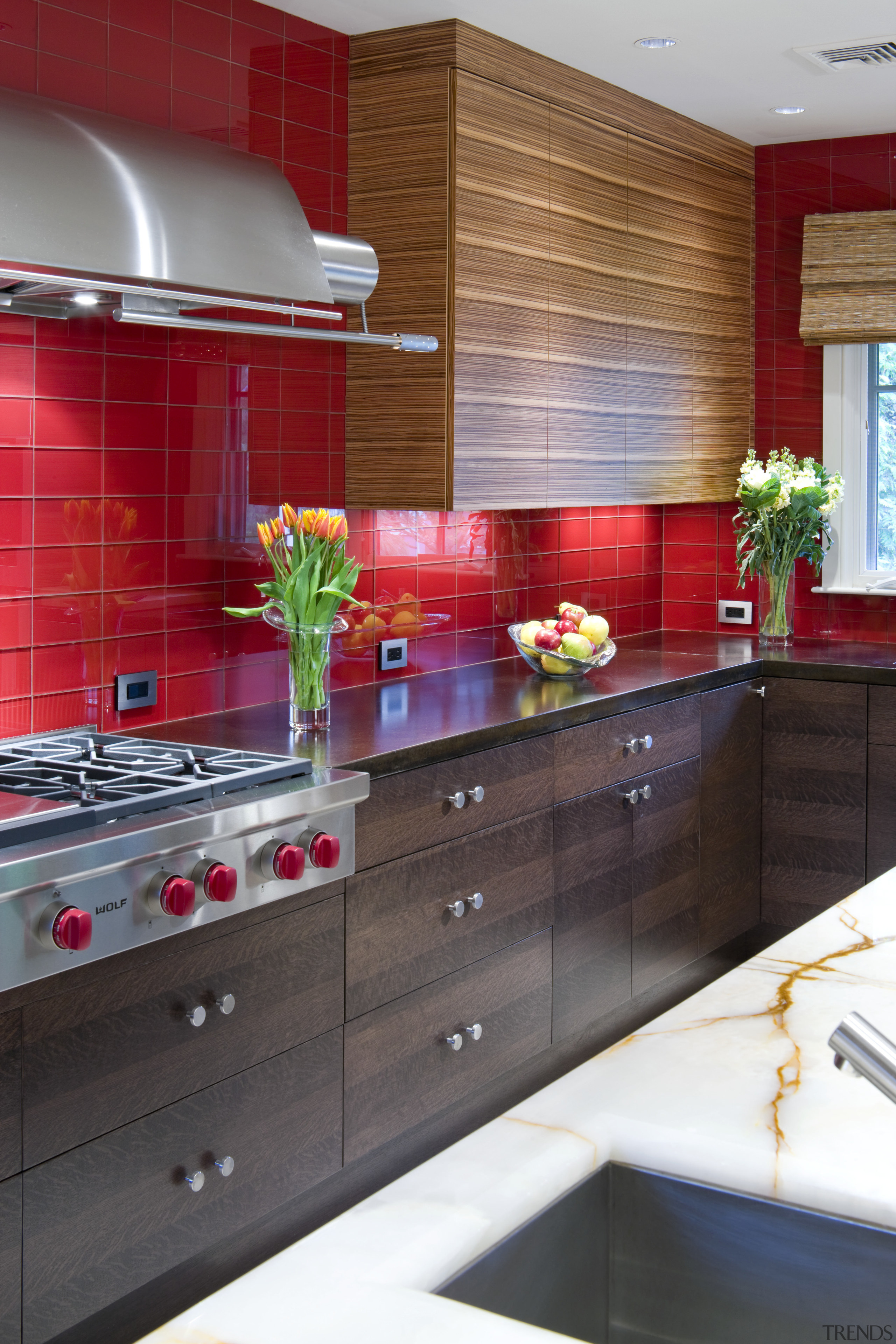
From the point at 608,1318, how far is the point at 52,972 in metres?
1.04

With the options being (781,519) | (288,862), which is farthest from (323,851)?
(781,519)

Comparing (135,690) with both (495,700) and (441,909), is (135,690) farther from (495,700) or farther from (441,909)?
(495,700)

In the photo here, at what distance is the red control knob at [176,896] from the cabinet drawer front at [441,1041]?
0.65 m

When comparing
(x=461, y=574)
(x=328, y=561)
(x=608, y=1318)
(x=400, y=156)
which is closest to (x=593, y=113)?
(x=400, y=156)

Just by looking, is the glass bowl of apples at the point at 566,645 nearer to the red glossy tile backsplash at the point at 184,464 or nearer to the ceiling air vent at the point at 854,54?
the red glossy tile backsplash at the point at 184,464

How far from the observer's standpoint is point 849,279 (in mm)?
4379

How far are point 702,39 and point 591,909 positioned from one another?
2151 millimetres

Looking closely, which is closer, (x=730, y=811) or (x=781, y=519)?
(x=730, y=811)

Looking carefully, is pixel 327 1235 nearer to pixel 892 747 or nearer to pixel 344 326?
pixel 344 326

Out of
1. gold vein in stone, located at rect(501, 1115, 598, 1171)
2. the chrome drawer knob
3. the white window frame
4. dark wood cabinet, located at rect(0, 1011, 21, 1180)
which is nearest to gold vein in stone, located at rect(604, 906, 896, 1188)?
gold vein in stone, located at rect(501, 1115, 598, 1171)

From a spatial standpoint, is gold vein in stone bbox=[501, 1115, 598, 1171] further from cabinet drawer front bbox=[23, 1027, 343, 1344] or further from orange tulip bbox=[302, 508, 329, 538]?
orange tulip bbox=[302, 508, 329, 538]

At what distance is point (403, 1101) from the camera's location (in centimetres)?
274

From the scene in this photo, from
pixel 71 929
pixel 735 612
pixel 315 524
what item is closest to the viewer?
pixel 71 929

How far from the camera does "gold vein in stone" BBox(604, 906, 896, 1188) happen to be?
1152 mm
